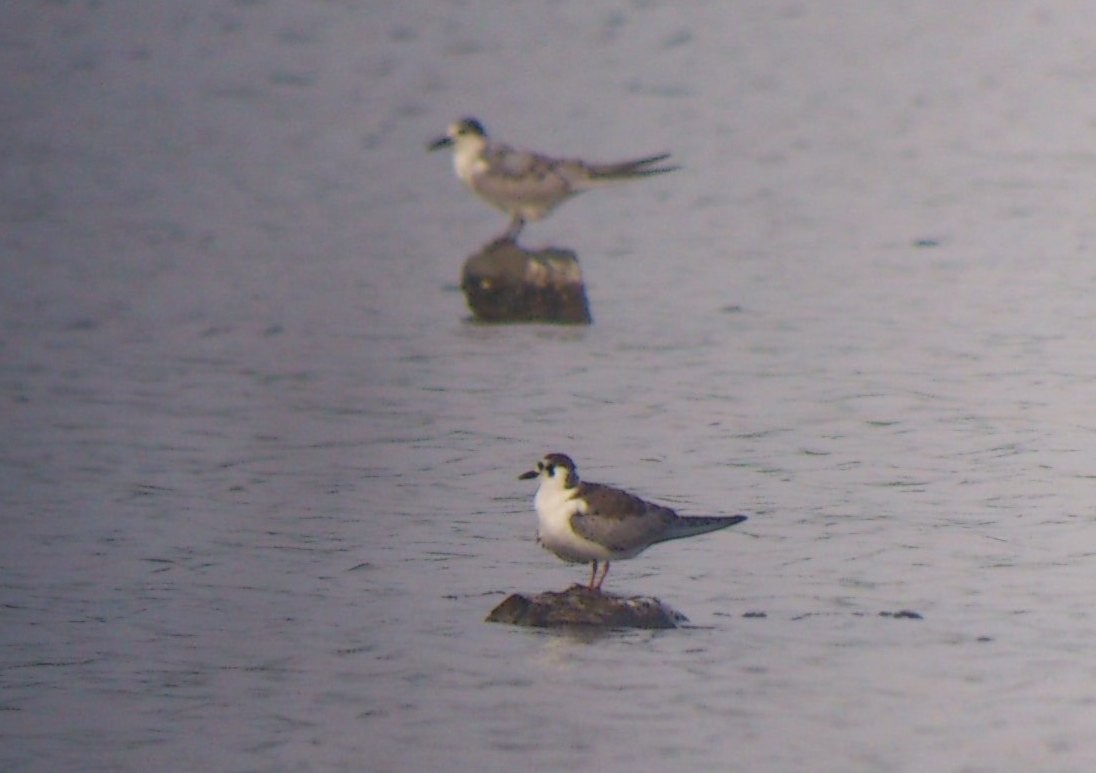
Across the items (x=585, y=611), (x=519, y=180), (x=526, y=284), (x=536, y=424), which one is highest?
(x=519, y=180)

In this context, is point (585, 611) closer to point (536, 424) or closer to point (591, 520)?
point (591, 520)

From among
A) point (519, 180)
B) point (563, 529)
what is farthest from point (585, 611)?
point (519, 180)

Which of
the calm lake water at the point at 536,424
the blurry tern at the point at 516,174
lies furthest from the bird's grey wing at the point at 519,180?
the calm lake water at the point at 536,424

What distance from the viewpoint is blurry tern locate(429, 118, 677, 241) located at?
17.4 m

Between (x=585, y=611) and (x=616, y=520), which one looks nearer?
(x=585, y=611)

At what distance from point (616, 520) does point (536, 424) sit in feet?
14.4

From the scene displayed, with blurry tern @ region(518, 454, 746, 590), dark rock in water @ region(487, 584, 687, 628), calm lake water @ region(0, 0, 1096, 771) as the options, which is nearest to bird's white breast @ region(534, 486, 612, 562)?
blurry tern @ region(518, 454, 746, 590)

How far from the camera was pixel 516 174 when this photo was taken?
57.1 ft

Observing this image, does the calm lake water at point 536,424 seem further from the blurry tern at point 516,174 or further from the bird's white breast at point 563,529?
the blurry tern at point 516,174

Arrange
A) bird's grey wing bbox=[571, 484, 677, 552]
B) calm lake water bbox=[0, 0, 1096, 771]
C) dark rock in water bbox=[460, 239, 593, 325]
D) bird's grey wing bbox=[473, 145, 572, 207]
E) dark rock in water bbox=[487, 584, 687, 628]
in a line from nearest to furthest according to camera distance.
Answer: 1. calm lake water bbox=[0, 0, 1096, 771]
2. dark rock in water bbox=[487, 584, 687, 628]
3. bird's grey wing bbox=[571, 484, 677, 552]
4. dark rock in water bbox=[460, 239, 593, 325]
5. bird's grey wing bbox=[473, 145, 572, 207]

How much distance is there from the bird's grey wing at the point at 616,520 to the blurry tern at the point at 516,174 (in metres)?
7.20

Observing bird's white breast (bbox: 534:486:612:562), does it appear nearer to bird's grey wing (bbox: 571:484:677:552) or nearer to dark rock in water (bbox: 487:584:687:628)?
bird's grey wing (bbox: 571:484:677:552)

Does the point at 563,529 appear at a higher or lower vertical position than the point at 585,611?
higher

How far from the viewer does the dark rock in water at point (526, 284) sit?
17.2 metres
